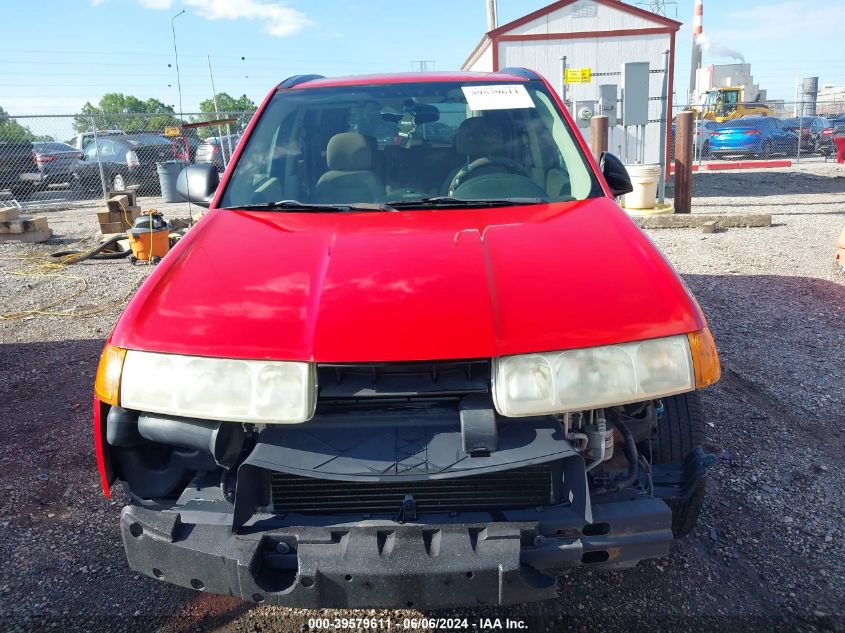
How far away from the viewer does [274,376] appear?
1891 mm

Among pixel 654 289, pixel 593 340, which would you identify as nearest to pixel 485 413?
pixel 593 340

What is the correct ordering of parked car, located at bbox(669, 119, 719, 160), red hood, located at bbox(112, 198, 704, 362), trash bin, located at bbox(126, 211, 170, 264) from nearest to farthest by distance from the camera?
red hood, located at bbox(112, 198, 704, 362) < trash bin, located at bbox(126, 211, 170, 264) < parked car, located at bbox(669, 119, 719, 160)

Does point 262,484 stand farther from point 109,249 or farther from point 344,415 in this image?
point 109,249

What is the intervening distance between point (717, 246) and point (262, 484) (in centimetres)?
760

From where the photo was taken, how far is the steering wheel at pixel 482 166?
3.13 m

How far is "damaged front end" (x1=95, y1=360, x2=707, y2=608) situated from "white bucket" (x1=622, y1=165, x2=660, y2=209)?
8939mm

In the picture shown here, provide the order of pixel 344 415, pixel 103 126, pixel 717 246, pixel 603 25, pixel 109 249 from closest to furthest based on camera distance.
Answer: pixel 344 415, pixel 717 246, pixel 109 249, pixel 603 25, pixel 103 126

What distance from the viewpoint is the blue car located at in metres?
21.2

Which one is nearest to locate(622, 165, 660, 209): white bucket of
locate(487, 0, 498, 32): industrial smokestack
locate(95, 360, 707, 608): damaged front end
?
A: locate(95, 360, 707, 608): damaged front end

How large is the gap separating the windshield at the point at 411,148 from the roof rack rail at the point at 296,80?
0.39 feet

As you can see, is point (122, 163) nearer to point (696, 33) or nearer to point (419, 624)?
point (419, 624)

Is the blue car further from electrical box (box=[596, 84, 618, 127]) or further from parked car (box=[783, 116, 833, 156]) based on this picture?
electrical box (box=[596, 84, 618, 127])

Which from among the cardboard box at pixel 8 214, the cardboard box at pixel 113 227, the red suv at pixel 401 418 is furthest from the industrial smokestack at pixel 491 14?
the red suv at pixel 401 418

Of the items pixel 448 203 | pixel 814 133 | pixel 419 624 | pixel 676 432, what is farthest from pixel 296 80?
pixel 814 133
